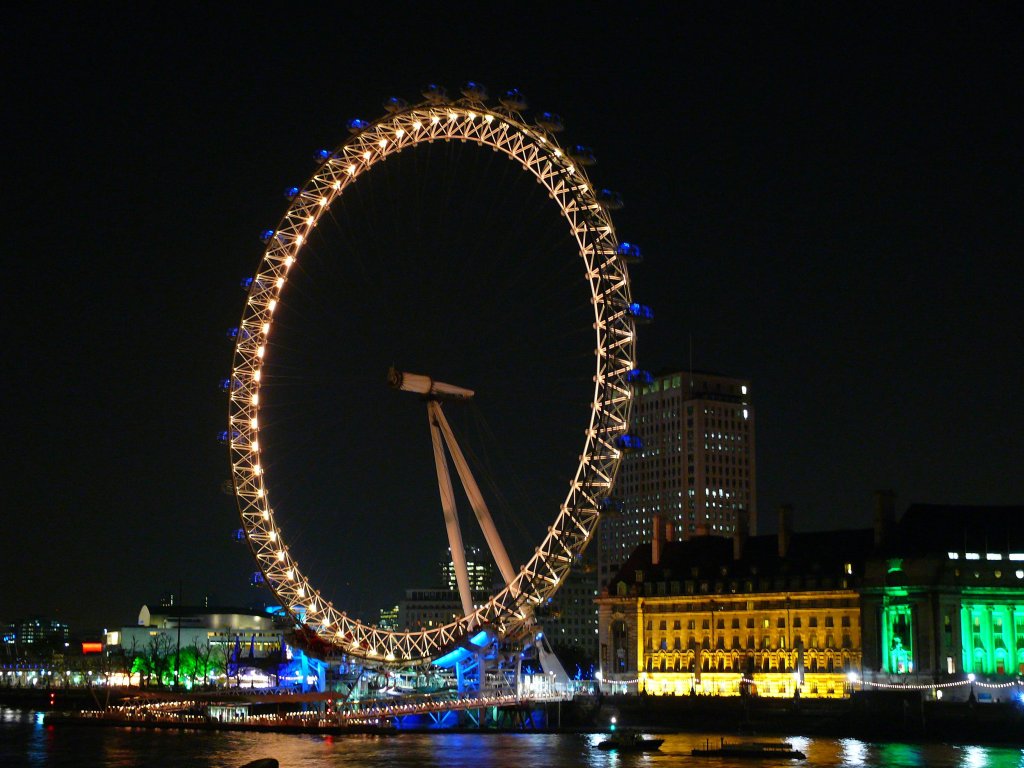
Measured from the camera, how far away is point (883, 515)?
11144 centimetres

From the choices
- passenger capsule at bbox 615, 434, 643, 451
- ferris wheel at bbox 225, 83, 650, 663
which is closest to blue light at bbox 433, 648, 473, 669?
ferris wheel at bbox 225, 83, 650, 663

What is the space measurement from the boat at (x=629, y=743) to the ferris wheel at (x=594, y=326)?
9.97 meters

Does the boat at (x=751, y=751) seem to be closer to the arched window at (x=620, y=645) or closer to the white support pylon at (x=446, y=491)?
the white support pylon at (x=446, y=491)

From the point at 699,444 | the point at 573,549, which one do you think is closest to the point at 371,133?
the point at 573,549

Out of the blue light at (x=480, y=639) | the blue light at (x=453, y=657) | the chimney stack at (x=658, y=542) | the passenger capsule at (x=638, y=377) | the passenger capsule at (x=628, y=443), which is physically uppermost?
the passenger capsule at (x=638, y=377)

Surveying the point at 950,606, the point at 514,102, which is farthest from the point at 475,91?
the point at 950,606

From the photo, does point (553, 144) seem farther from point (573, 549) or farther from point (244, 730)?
point (244, 730)

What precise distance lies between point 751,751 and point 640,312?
2440cm

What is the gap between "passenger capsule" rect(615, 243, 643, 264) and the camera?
82.9 m

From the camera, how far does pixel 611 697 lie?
103 m

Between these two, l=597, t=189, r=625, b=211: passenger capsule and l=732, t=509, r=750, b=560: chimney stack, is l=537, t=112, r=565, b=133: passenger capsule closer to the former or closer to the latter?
l=597, t=189, r=625, b=211: passenger capsule

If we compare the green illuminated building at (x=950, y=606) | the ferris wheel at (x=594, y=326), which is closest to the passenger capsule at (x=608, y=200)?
the ferris wheel at (x=594, y=326)

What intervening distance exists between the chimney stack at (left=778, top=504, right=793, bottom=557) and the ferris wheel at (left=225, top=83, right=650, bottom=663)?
1371 inches

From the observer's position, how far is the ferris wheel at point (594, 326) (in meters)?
82.1
